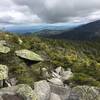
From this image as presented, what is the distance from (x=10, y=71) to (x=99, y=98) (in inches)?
281

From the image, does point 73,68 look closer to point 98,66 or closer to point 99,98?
point 98,66

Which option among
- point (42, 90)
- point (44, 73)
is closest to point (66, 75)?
point (44, 73)

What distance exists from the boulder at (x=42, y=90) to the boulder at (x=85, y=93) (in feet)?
5.16

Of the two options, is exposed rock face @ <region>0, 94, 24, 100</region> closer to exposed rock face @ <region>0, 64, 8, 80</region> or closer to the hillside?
exposed rock face @ <region>0, 64, 8, 80</region>

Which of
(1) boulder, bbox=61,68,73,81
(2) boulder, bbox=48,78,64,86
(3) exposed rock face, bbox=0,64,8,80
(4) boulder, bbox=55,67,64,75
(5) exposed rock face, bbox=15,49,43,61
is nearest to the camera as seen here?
(3) exposed rock face, bbox=0,64,8,80

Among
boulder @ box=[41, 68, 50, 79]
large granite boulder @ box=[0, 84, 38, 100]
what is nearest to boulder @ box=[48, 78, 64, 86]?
boulder @ box=[41, 68, 50, 79]

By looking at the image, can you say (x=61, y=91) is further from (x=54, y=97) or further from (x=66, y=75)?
(x=66, y=75)

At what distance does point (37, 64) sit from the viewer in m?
21.5

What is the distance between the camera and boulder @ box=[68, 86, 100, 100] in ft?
52.5

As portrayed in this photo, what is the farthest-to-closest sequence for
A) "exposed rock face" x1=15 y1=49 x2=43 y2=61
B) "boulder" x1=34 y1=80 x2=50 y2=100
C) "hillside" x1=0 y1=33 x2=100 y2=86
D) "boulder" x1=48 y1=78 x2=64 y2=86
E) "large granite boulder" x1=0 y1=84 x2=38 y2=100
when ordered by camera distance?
"exposed rock face" x1=15 y1=49 x2=43 y2=61 → "hillside" x1=0 y1=33 x2=100 y2=86 → "boulder" x1=48 y1=78 x2=64 y2=86 → "boulder" x1=34 y1=80 x2=50 y2=100 → "large granite boulder" x1=0 y1=84 x2=38 y2=100

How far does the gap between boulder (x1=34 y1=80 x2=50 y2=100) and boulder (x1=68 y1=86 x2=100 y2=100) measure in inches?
61.9

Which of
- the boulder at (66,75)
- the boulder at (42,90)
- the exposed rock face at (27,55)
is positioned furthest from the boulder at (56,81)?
the exposed rock face at (27,55)

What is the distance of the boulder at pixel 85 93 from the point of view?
16014 millimetres

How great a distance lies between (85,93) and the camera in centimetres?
1620
